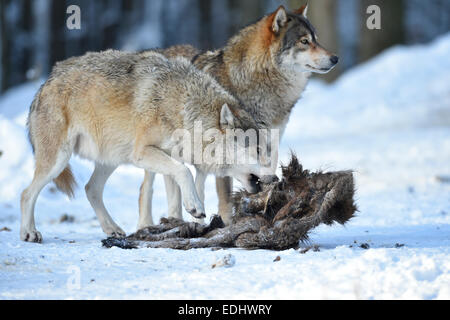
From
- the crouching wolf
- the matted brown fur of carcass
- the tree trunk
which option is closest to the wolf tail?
the crouching wolf

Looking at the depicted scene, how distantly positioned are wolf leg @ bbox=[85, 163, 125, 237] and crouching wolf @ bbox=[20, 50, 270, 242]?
0.25ft

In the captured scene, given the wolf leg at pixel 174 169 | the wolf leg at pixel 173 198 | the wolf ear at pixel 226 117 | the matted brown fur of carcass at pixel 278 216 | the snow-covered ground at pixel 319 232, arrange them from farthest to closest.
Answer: the wolf leg at pixel 173 198 < the wolf ear at pixel 226 117 < the wolf leg at pixel 174 169 < the matted brown fur of carcass at pixel 278 216 < the snow-covered ground at pixel 319 232

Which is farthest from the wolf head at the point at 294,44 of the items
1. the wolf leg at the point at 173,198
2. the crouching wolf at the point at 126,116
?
the wolf leg at the point at 173,198

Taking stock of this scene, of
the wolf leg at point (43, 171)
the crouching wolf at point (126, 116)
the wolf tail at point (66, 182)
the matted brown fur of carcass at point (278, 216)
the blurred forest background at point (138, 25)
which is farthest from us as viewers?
the blurred forest background at point (138, 25)

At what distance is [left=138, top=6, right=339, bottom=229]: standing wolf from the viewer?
263 inches

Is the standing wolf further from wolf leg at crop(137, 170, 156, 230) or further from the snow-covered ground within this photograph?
the snow-covered ground

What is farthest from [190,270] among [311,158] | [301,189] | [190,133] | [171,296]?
[311,158]

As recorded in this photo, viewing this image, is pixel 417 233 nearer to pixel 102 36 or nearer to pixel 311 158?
pixel 311 158

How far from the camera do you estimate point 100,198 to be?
264 inches

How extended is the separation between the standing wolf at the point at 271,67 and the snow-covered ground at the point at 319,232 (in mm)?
1210

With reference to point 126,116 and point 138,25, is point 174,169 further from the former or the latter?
point 138,25

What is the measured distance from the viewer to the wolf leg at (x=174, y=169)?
5.48 metres

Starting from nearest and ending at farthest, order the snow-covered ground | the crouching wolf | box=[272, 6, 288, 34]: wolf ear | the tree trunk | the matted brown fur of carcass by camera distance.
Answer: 1. the snow-covered ground
2. the matted brown fur of carcass
3. the crouching wolf
4. box=[272, 6, 288, 34]: wolf ear
5. the tree trunk

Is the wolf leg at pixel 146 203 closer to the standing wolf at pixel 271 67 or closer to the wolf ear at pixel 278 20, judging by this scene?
the standing wolf at pixel 271 67
